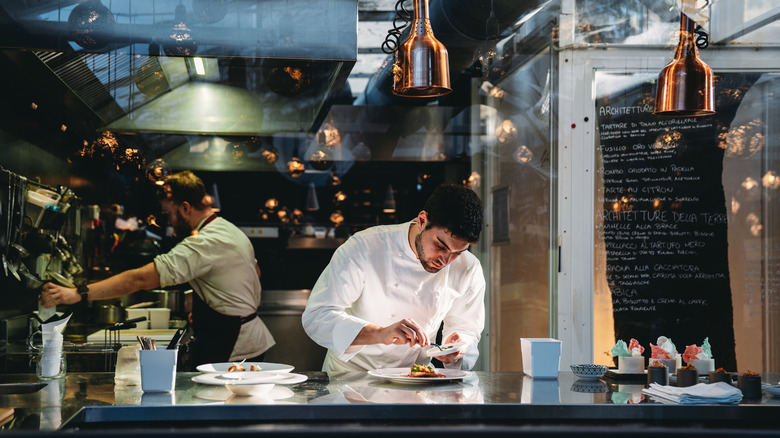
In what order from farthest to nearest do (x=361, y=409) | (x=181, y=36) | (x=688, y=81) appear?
(x=181, y=36) → (x=688, y=81) → (x=361, y=409)

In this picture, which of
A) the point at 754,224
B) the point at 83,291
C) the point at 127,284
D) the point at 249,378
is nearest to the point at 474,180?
the point at 754,224

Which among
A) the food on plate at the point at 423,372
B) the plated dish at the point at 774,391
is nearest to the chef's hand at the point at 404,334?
the food on plate at the point at 423,372

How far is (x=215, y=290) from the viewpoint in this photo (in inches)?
165

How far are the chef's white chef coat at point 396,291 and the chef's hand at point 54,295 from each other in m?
2.09

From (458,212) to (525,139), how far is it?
7.07 feet

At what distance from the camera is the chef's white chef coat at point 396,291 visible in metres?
2.75

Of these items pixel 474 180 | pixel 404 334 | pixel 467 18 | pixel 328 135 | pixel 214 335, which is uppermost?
pixel 467 18

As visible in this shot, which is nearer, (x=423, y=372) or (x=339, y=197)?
(x=423, y=372)

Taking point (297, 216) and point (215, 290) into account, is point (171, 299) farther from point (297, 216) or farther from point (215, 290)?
point (297, 216)

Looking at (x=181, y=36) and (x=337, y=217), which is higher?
(x=181, y=36)

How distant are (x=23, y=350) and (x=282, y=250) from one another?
2307 millimetres

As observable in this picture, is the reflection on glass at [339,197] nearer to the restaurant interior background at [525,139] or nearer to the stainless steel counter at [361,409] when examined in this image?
the restaurant interior background at [525,139]

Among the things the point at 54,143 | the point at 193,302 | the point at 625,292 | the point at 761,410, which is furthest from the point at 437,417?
the point at 54,143

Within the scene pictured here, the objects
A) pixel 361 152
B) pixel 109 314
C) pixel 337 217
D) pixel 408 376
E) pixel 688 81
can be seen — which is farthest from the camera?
pixel 337 217
